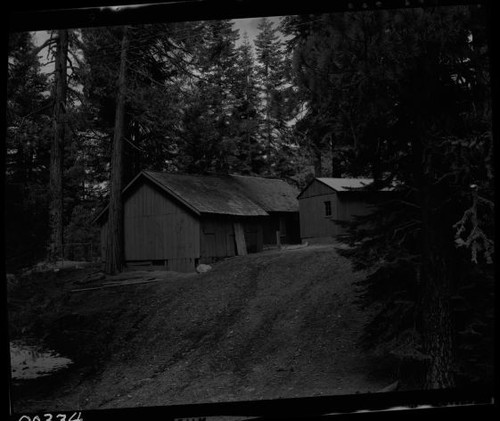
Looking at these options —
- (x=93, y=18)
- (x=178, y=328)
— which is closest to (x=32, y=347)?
(x=178, y=328)

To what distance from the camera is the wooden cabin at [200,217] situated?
25.6 ft

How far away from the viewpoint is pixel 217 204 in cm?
1152

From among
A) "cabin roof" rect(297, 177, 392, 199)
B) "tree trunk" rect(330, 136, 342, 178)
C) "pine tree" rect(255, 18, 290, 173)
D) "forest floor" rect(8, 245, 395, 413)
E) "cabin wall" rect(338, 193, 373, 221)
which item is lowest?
"forest floor" rect(8, 245, 395, 413)

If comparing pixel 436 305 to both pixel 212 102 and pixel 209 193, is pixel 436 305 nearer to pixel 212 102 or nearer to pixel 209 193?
pixel 212 102

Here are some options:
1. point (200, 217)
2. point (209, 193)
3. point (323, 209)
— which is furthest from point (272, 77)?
point (209, 193)

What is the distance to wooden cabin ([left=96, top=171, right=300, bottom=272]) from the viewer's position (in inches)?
307

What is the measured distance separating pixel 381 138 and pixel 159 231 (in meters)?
5.50

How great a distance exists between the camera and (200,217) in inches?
419

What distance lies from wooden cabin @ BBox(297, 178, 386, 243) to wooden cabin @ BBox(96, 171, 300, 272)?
563 millimetres

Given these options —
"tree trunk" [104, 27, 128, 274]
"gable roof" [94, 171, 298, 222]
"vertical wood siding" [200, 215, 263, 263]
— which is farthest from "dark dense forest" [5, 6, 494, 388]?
"vertical wood siding" [200, 215, 263, 263]

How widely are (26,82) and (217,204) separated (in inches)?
291

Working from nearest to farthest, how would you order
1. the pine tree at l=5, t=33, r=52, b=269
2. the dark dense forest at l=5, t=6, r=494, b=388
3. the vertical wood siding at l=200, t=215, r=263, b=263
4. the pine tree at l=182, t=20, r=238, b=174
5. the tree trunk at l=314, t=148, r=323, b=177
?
the pine tree at l=5, t=33, r=52, b=269 < the dark dense forest at l=5, t=6, r=494, b=388 < the pine tree at l=182, t=20, r=238, b=174 < the tree trunk at l=314, t=148, r=323, b=177 < the vertical wood siding at l=200, t=215, r=263, b=263

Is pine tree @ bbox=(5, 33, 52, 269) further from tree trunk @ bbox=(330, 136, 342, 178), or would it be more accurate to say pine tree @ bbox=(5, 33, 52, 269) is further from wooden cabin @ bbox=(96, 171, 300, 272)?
tree trunk @ bbox=(330, 136, 342, 178)

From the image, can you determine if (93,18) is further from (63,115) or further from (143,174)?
(143,174)
